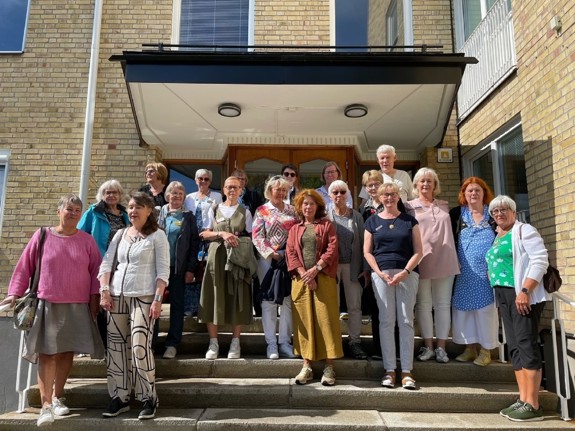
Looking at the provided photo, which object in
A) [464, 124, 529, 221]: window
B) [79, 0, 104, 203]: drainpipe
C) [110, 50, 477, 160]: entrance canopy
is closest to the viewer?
[110, 50, 477, 160]: entrance canopy

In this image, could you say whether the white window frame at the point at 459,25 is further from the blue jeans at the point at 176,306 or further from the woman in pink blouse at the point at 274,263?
the blue jeans at the point at 176,306

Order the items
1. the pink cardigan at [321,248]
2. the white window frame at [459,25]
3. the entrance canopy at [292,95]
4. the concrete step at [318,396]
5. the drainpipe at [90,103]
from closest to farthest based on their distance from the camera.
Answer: the concrete step at [318,396], the pink cardigan at [321,248], the entrance canopy at [292,95], the drainpipe at [90,103], the white window frame at [459,25]

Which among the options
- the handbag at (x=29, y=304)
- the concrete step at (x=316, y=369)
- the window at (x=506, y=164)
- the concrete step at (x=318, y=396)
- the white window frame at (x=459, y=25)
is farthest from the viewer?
the white window frame at (x=459, y=25)

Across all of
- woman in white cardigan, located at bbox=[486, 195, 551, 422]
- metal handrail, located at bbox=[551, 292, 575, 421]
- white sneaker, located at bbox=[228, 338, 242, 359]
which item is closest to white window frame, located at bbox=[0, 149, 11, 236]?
white sneaker, located at bbox=[228, 338, 242, 359]

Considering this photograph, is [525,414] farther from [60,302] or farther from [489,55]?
[489,55]

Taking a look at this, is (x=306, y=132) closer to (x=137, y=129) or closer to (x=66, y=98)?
(x=137, y=129)

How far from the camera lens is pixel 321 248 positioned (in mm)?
4109

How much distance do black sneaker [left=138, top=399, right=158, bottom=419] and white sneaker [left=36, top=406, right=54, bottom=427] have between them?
664mm

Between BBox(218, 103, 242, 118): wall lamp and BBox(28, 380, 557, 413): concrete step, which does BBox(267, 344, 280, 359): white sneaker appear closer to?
BBox(28, 380, 557, 413): concrete step

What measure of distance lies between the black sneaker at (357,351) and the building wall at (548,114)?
195cm

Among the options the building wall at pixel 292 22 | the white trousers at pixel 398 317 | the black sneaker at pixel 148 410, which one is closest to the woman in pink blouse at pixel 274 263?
the white trousers at pixel 398 317

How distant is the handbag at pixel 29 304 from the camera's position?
3.57m

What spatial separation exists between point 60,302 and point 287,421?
2.02 meters

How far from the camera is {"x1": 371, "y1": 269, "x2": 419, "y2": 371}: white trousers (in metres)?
3.94
